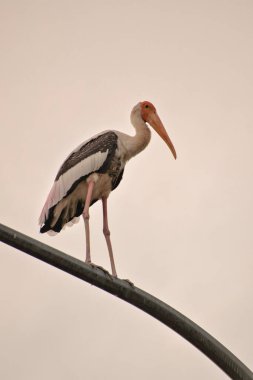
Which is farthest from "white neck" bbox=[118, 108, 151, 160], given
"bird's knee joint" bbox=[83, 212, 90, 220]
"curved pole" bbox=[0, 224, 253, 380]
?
"curved pole" bbox=[0, 224, 253, 380]

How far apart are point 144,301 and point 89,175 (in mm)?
4925

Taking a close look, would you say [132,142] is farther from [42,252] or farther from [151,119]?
[42,252]

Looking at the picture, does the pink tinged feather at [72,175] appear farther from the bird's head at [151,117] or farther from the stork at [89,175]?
the bird's head at [151,117]

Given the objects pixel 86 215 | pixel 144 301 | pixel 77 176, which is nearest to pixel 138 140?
pixel 77 176

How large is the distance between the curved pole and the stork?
14.2ft

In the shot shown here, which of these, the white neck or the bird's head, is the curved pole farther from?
the bird's head

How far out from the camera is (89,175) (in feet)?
34.2

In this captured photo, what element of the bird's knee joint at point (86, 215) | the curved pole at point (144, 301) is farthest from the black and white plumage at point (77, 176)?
the curved pole at point (144, 301)

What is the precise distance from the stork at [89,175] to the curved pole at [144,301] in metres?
4.33

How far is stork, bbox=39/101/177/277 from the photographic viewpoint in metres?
10.3

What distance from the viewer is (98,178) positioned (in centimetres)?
1049

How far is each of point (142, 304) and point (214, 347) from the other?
0.60 metres

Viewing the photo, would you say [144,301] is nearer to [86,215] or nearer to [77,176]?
[86,215]

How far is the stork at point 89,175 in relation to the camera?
10.3m
